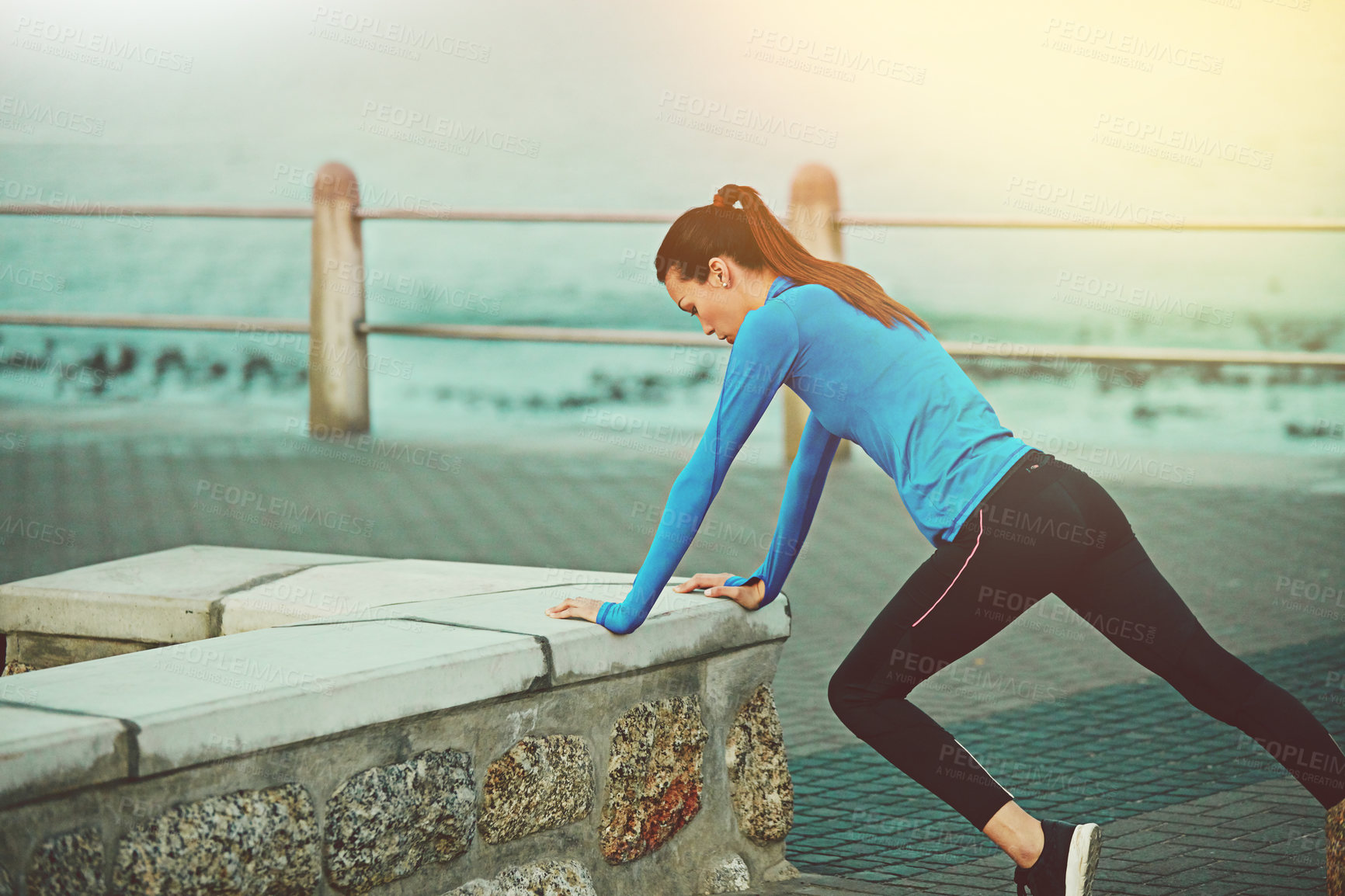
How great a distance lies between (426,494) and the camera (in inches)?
322

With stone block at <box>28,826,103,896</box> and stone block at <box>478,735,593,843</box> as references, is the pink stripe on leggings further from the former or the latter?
stone block at <box>28,826,103,896</box>

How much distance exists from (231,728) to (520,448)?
7719 mm

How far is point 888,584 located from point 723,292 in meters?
3.83

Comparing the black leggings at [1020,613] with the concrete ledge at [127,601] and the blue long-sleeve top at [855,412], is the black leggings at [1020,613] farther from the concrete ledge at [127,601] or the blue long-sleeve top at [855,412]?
the concrete ledge at [127,601]

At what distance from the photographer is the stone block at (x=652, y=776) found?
9.21 ft

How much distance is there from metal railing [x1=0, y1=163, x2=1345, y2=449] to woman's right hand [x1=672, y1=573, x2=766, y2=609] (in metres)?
4.62

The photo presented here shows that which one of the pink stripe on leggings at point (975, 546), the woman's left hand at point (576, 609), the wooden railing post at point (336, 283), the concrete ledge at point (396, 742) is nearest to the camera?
the concrete ledge at point (396, 742)

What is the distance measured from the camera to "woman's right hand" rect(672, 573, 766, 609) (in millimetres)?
3037

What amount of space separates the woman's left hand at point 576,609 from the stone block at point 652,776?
0.77ft

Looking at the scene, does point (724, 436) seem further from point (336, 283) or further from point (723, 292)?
point (336, 283)

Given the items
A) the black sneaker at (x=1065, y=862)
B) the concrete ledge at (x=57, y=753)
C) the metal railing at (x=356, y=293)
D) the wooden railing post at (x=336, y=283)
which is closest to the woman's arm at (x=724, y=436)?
the black sneaker at (x=1065, y=862)

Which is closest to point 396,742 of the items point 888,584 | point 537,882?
point 537,882

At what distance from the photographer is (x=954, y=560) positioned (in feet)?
8.42

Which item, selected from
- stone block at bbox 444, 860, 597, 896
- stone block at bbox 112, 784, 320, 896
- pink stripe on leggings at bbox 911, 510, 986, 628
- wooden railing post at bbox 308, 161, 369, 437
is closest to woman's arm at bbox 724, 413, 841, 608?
pink stripe on leggings at bbox 911, 510, 986, 628
